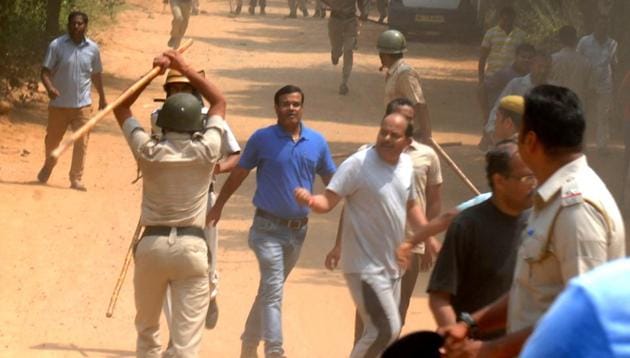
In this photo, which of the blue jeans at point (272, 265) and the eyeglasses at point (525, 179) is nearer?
the eyeglasses at point (525, 179)

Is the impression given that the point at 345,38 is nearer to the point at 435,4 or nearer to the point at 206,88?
the point at 435,4

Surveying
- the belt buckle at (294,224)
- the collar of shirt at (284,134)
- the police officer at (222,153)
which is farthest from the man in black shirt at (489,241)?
the collar of shirt at (284,134)

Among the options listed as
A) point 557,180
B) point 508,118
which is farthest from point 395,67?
point 557,180

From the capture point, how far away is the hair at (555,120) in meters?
4.26

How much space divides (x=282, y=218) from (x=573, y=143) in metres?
4.84

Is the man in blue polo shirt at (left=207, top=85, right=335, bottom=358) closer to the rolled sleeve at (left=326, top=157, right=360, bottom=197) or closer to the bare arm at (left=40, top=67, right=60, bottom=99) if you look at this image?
the rolled sleeve at (left=326, top=157, right=360, bottom=197)

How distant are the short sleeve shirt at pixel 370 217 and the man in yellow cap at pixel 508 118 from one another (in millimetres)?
697

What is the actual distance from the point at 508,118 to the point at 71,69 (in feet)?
30.7

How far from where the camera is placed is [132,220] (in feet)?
47.1

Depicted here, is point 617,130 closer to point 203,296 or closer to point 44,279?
point 44,279

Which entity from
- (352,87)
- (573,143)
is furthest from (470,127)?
(573,143)

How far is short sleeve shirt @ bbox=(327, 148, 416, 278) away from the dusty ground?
2.15 metres

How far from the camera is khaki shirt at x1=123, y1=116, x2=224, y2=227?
757 centimetres

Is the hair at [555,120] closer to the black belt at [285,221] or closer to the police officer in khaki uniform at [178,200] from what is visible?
the police officer in khaki uniform at [178,200]
